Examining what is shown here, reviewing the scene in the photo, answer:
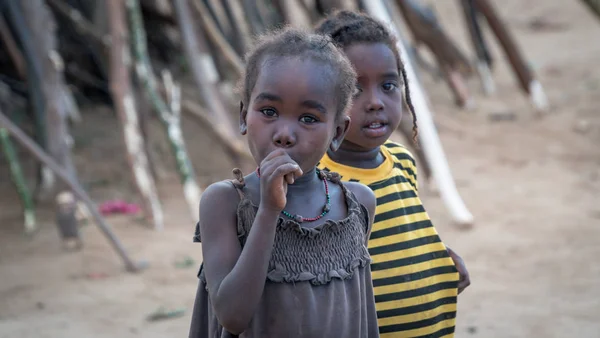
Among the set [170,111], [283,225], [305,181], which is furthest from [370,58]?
[170,111]

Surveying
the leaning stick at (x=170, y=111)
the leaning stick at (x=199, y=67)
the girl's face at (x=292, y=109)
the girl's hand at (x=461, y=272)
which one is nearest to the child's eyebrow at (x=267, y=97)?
the girl's face at (x=292, y=109)

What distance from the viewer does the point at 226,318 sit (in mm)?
1454

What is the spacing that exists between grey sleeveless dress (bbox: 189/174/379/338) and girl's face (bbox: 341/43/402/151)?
0.44m

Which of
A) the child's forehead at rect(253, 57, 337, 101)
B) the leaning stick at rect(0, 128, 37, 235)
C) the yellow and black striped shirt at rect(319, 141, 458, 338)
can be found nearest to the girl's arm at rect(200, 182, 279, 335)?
the child's forehead at rect(253, 57, 337, 101)

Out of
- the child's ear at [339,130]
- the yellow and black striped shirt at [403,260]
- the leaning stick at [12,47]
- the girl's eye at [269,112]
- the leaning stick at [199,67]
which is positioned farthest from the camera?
the leaning stick at [199,67]

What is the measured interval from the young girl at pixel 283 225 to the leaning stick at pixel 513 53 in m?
5.59

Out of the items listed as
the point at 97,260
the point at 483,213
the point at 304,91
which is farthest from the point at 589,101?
the point at 304,91

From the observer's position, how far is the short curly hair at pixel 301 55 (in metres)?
1.53

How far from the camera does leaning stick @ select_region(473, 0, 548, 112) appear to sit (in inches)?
269

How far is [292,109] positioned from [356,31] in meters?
0.65

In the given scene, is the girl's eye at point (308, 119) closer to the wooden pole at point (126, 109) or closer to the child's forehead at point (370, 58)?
the child's forehead at point (370, 58)

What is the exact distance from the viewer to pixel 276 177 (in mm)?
Result: 1403

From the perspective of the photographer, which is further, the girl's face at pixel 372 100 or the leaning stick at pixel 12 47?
the leaning stick at pixel 12 47

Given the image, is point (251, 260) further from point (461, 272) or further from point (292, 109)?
point (461, 272)
